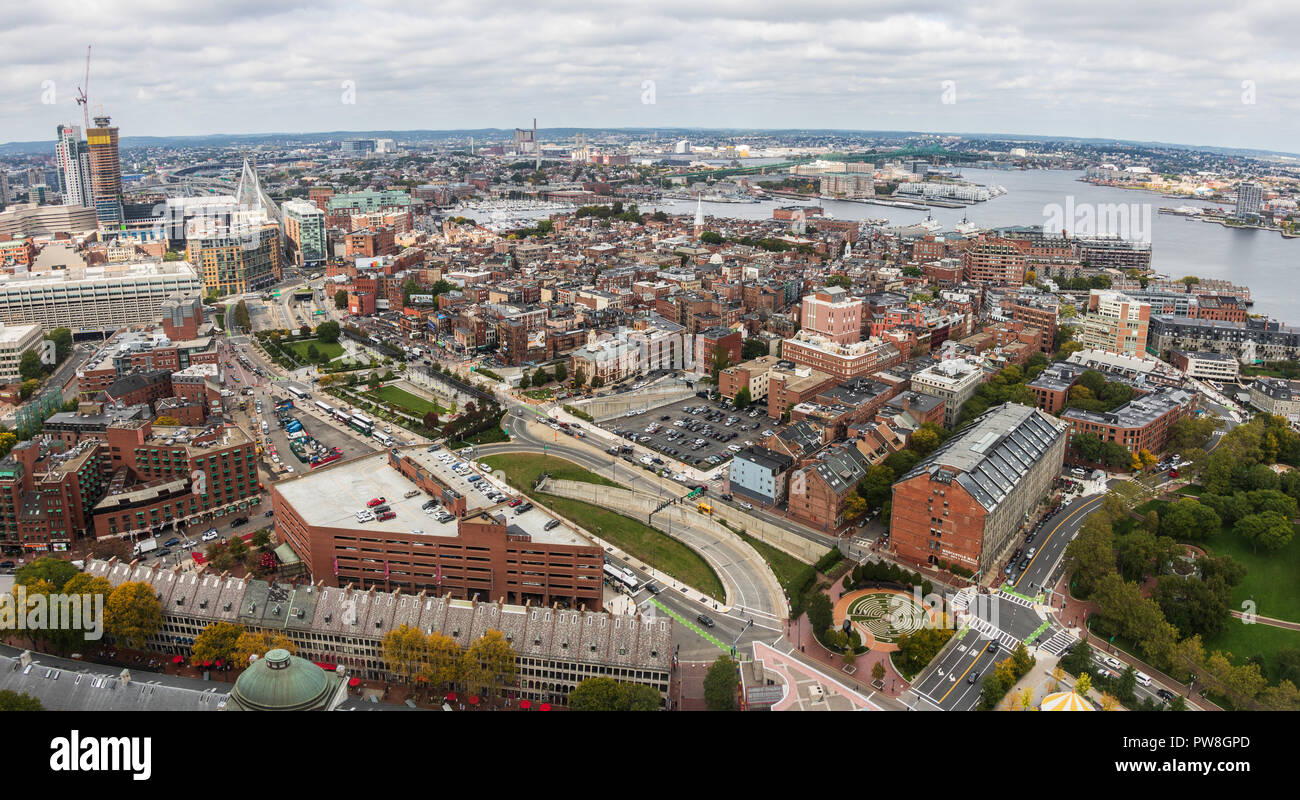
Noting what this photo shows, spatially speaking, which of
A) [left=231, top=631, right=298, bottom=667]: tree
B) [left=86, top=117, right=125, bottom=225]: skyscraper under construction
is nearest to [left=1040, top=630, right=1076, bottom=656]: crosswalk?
[left=231, top=631, right=298, bottom=667]: tree

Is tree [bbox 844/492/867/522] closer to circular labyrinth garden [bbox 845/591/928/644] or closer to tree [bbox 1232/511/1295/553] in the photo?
circular labyrinth garden [bbox 845/591/928/644]

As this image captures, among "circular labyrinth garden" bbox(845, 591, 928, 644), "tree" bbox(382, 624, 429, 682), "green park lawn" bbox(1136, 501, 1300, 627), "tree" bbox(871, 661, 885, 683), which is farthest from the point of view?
"green park lawn" bbox(1136, 501, 1300, 627)

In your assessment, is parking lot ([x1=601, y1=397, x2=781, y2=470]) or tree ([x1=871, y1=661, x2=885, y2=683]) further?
parking lot ([x1=601, y1=397, x2=781, y2=470])

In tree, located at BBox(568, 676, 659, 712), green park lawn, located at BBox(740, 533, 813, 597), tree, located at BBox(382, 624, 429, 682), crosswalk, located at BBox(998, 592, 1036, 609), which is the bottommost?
crosswalk, located at BBox(998, 592, 1036, 609)

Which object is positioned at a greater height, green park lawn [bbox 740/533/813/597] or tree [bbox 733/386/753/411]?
tree [bbox 733/386/753/411]

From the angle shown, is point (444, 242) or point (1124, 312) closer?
point (1124, 312)
